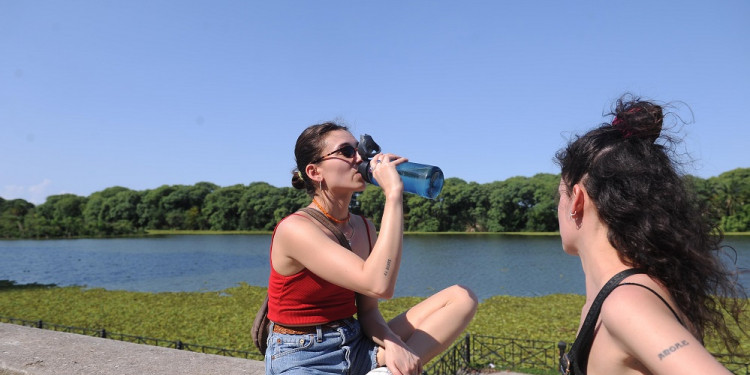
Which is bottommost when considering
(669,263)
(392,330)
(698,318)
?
(392,330)

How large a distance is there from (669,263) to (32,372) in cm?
360

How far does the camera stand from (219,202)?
207ft

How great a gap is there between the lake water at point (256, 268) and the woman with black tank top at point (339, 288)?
15875 millimetres

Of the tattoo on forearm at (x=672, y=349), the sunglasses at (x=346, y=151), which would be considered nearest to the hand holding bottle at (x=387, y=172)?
the sunglasses at (x=346, y=151)

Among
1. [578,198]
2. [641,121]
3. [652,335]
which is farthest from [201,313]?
[652,335]

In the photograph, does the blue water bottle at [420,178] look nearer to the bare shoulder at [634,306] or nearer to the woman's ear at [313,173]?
the woman's ear at [313,173]

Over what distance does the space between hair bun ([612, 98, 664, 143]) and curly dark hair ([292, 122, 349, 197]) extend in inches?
50.5

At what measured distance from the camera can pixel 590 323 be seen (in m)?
1.27

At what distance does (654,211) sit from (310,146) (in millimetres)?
1489

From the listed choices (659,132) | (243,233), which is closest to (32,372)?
(659,132)

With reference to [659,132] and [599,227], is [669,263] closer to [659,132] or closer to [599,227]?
[599,227]

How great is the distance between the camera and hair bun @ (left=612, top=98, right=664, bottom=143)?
4.53ft

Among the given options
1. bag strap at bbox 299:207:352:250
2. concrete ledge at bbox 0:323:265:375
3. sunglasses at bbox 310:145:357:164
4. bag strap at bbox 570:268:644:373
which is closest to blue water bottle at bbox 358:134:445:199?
sunglasses at bbox 310:145:357:164

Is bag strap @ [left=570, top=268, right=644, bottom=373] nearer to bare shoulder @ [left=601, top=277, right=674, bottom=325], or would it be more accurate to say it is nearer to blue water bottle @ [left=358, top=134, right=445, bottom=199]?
bare shoulder @ [left=601, top=277, right=674, bottom=325]
